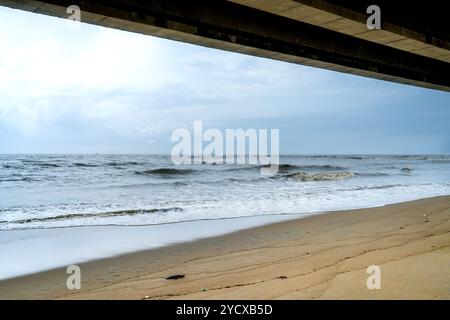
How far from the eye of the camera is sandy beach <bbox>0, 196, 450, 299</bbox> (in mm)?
3996

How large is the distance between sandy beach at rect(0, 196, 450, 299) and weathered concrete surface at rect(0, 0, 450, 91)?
345 cm

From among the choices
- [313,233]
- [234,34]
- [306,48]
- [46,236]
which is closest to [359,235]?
[313,233]

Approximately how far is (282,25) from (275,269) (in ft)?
14.0

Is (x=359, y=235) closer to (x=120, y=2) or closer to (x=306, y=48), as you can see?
(x=306, y=48)

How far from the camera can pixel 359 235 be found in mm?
7309

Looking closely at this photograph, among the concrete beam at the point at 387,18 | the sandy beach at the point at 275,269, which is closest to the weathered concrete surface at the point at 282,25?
the concrete beam at the point at 387,18

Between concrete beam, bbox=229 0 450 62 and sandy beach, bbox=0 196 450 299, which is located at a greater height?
concrete beam, bbox=229 0 450 62

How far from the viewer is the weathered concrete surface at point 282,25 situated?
5.08 metres

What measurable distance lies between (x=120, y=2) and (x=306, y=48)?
3709mm

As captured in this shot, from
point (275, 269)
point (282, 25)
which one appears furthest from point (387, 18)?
point (275, 269)

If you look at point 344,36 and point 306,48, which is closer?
point 306,48

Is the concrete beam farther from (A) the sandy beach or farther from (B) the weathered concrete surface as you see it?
(A) the sandy beach

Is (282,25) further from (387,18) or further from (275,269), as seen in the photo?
(275,269)

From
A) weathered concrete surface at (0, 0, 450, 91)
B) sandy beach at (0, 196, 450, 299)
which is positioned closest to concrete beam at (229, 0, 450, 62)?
weathered concrete surface at (0, 0, 450, 91)
